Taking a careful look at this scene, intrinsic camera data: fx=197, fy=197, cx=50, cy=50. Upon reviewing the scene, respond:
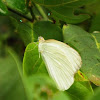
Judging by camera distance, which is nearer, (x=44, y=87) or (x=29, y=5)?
(x=44, y=87)

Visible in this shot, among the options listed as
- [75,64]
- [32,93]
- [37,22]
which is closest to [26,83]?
[32,93]

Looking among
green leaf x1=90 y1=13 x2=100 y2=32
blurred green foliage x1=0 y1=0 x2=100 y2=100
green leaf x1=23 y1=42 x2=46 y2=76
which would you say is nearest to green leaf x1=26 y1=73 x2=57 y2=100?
blurred green foliage x1=0 y1=0 x2=100 y2=100

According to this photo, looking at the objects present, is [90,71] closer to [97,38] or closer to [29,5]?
[97,38]

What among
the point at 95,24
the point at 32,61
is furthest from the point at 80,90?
the point at 95,24

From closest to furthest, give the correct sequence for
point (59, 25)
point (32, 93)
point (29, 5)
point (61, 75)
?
1. point (32, 93)
2. point (61, 75)
3. point (29, 5)
4. point (59, 25)

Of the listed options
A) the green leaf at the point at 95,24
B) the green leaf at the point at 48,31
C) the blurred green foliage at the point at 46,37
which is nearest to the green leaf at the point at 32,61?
the blurred green foliage at the point at 46,37

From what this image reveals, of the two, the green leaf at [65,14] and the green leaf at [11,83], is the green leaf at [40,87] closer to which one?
the green leaf at [11,83]

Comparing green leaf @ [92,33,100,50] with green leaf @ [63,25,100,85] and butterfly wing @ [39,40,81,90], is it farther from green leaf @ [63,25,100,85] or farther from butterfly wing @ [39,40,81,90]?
butterfly wing @ [39,40,81,90]
